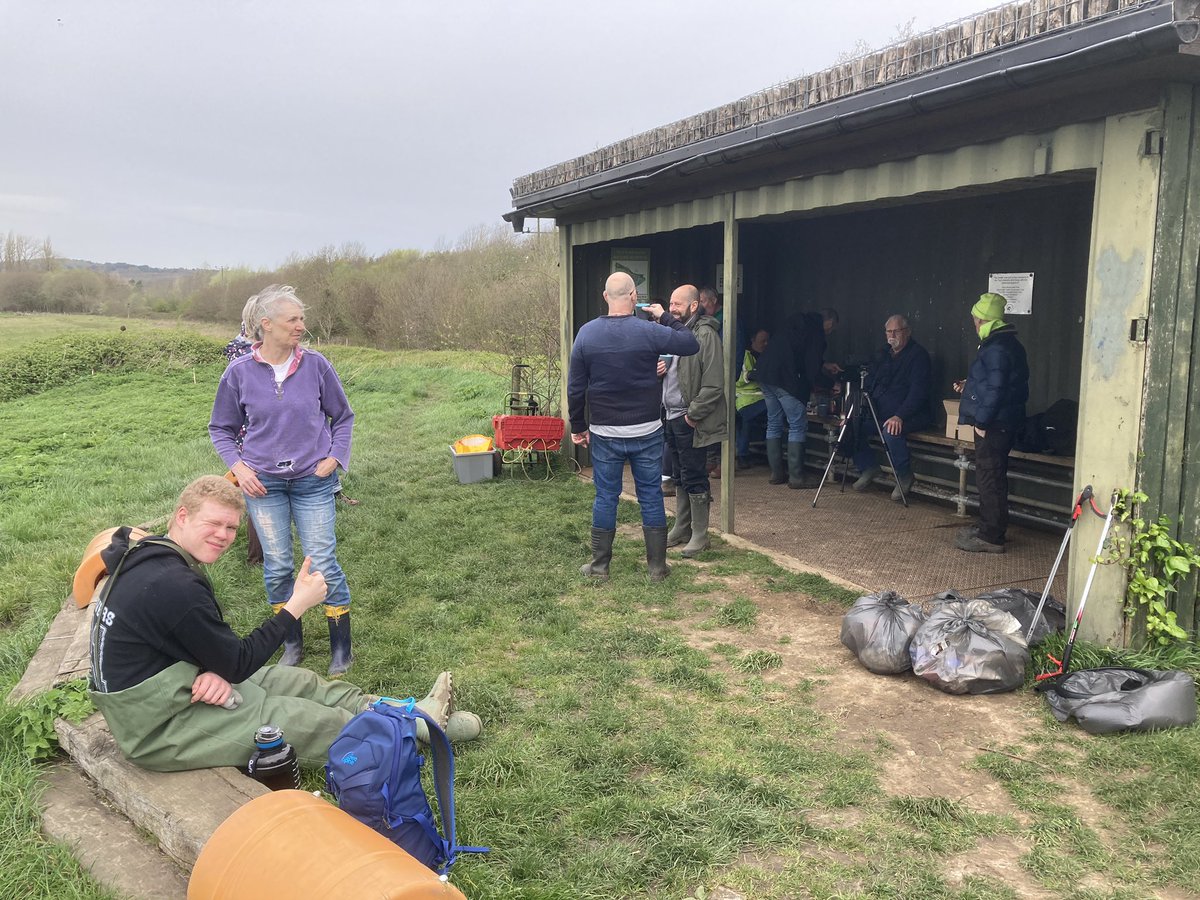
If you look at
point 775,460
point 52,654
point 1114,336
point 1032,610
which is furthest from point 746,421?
point 52,654

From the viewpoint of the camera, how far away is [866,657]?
182 inches

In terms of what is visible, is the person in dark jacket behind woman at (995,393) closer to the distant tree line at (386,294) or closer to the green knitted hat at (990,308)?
the green knitted hat at (990,308)

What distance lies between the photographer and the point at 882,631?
15.2ft

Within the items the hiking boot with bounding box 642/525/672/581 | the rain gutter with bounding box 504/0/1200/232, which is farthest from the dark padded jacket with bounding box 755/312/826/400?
the hiking boot with bounding box 642/525/672/581

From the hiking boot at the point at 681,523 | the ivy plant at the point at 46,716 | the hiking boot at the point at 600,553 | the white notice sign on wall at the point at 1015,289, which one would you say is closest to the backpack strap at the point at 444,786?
the ivy plant at the point at 46,716

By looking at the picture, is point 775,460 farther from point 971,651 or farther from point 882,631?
point 971,651

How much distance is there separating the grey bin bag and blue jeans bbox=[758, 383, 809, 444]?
5.21m

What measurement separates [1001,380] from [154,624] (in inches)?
Answer: 220

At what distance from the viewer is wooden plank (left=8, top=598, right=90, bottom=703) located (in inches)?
165

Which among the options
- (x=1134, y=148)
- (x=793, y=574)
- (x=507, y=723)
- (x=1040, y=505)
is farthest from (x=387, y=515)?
(x=1134, y=148)

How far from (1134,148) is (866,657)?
9.05 ft

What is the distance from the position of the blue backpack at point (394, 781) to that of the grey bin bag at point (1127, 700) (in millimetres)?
2769

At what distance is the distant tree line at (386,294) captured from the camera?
70.1 ft

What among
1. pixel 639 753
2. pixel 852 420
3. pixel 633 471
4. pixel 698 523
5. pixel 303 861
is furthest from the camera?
pixel 852 420
